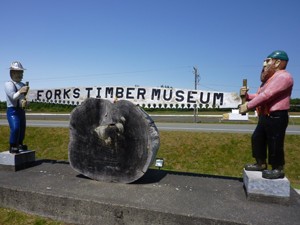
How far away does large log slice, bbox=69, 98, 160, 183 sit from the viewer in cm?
406

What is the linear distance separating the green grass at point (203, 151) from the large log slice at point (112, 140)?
4.35m

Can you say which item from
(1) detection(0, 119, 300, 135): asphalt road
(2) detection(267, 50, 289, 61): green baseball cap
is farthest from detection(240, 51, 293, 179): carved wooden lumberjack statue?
(1) detection(0, 119, 300, 135): asphalt road

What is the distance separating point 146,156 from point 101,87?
2172 mm

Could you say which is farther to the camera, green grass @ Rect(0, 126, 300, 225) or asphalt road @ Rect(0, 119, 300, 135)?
asphalt road @ Rect(0, 119, 300, 135)

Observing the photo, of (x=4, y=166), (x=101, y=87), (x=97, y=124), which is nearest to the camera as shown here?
(x=97, y=124)

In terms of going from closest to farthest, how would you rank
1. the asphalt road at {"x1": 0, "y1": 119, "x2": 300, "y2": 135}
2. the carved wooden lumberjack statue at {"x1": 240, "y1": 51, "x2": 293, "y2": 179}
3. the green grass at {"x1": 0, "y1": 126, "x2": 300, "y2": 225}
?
the carved wooden lumberjack statue at {"x1": 240, "y1": 51, "x2": 293, "y2": 179}, the green grass at {"x1": 0, "y1": 126, "x2": 300, "y2": 225}, the asphalt road at {"x1": 0, "y1": 119, "x2": 300, "y2": 135}

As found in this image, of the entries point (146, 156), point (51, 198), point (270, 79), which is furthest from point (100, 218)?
point (270, 79)

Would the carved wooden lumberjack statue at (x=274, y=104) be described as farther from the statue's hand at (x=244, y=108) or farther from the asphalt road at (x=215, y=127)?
the asphalt road at (x=215, y=127)

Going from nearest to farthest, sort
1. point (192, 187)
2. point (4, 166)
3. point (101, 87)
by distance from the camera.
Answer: point (192, 187) < point (4, 166) < point (101, 87)

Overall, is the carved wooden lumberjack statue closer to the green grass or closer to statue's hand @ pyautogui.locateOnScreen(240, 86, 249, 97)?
statue's hand @ pyautogui.locateOnScreen(240, 86, 249, 97)

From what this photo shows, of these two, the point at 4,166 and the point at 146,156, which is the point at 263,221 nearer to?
the point at 146,156

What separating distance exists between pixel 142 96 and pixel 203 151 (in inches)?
179

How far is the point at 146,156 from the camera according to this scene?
4.03 meters

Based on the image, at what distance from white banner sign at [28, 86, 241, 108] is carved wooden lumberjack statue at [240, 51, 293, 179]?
7.54ft
